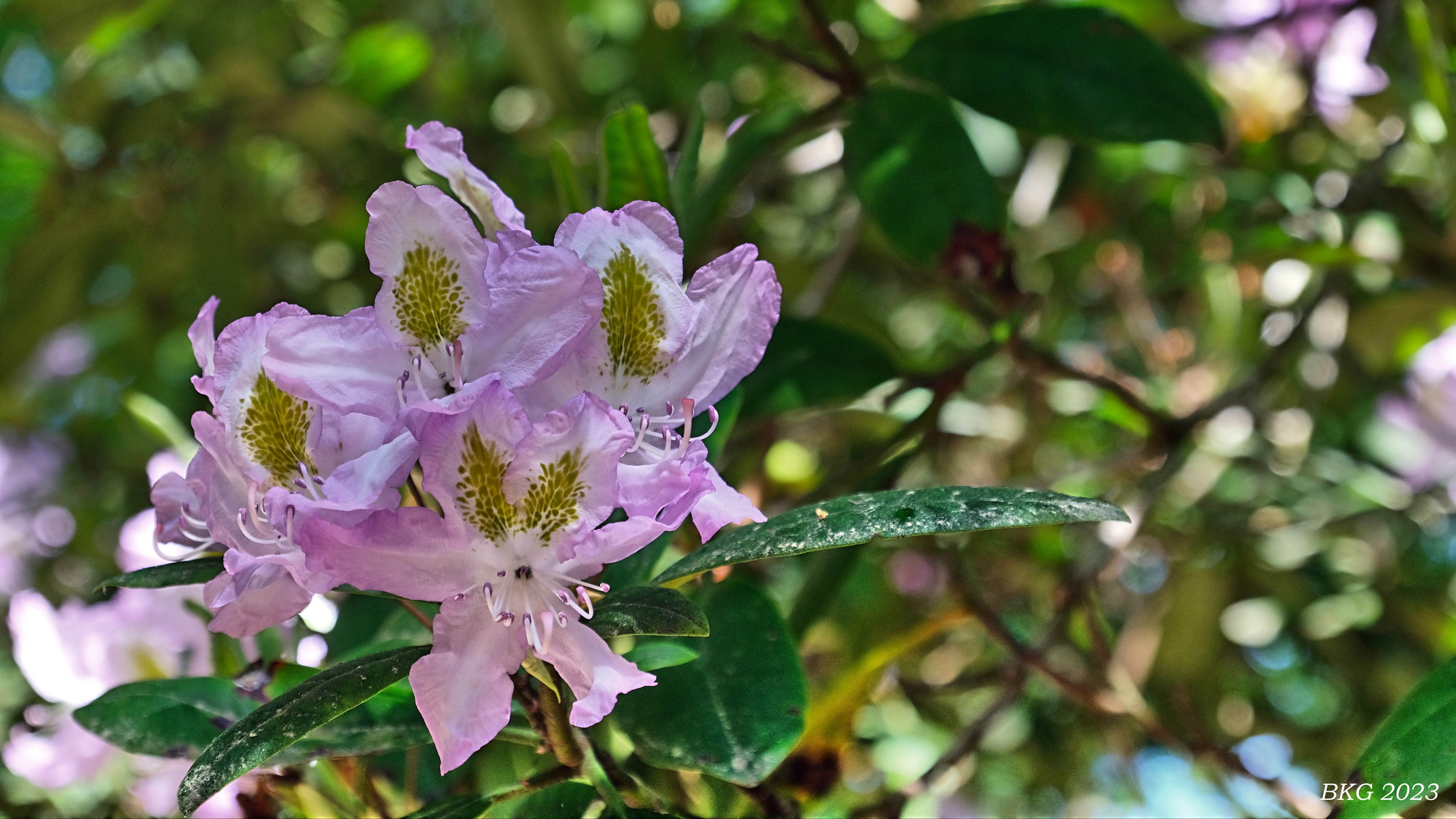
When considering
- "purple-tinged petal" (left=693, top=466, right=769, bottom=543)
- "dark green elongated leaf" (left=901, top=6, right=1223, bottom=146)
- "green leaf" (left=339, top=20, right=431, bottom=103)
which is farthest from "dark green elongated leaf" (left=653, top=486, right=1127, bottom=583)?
"green leaf" (left=339, top=20, right=431, bottom=103)

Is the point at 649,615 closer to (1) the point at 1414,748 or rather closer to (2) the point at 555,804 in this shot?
(2) the point at 555,804

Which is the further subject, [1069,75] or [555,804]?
[1069,75]

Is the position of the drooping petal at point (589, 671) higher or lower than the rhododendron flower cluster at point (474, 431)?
lower

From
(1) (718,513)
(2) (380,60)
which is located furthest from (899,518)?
(2) (380,60)

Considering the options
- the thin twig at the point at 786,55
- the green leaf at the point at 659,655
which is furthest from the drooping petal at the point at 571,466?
the thin twig at the point at 786,55

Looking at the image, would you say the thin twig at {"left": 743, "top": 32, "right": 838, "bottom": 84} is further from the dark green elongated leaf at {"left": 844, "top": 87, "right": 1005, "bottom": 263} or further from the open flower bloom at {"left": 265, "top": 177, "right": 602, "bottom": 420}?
the open flower bloom at {"left": 265, "top": 177, "right": 602, "bottom": 420}

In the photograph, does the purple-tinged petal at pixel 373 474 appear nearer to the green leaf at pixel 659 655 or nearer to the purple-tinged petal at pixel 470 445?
the purple-tinged petal at pixel 470 445
